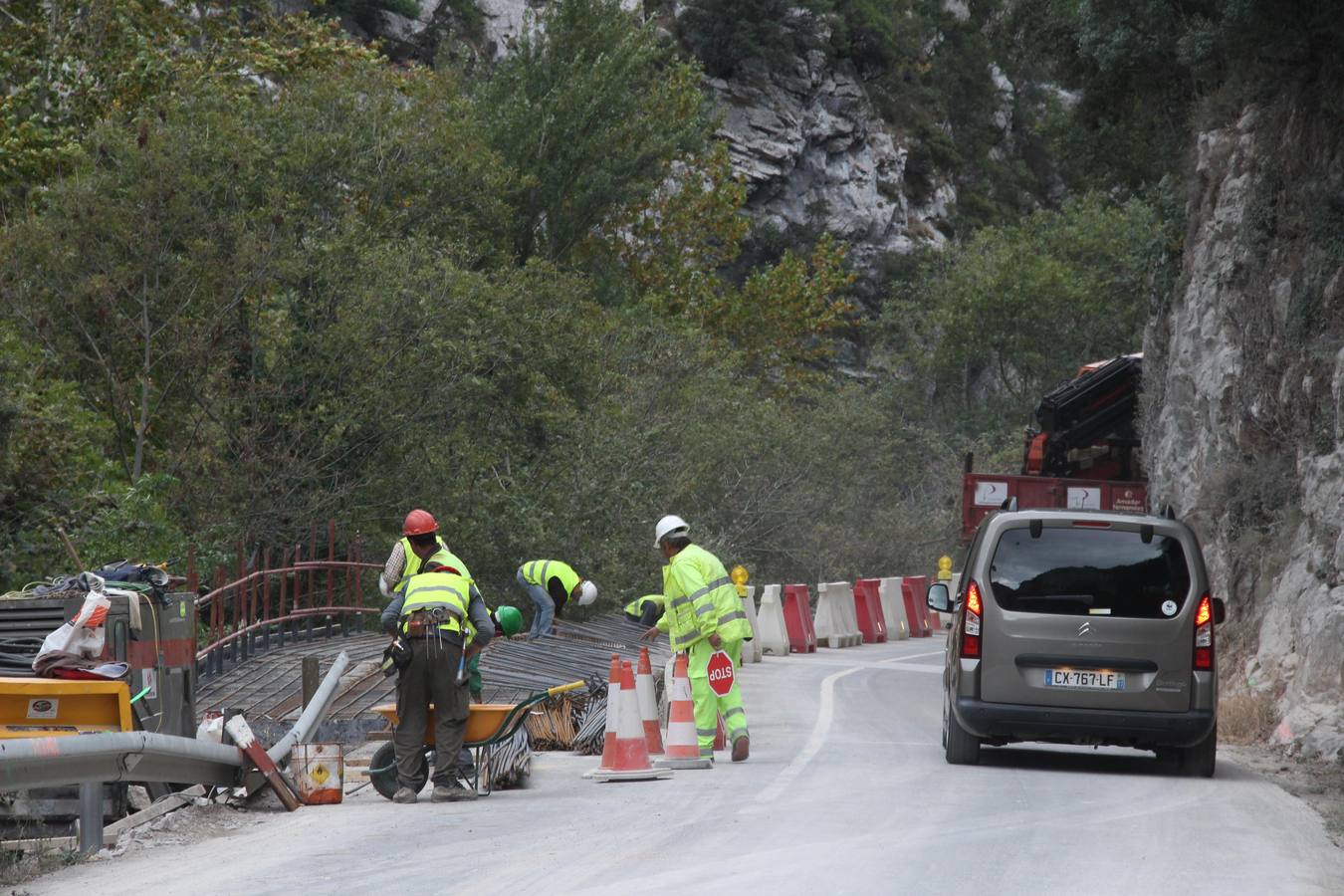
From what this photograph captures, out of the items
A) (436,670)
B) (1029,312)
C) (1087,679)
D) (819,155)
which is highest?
(819,155)

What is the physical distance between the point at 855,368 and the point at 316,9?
23.0m

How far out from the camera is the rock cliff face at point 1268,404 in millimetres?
15352

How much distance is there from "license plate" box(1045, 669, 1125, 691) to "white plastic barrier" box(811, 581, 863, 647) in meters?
13.9

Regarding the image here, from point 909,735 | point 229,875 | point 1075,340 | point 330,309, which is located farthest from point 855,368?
point 229,875

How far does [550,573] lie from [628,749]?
5.09 meters

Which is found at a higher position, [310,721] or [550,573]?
[550,573]

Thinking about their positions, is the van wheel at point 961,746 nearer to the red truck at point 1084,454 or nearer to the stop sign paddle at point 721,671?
the stop sign paddle at point 721,671

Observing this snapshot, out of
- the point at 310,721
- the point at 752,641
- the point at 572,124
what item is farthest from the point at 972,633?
the point at 572,124

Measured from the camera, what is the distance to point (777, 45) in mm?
65562

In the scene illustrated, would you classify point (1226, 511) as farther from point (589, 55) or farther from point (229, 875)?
point (589, 55)

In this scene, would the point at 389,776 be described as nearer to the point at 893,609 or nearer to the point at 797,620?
the point at 797,620

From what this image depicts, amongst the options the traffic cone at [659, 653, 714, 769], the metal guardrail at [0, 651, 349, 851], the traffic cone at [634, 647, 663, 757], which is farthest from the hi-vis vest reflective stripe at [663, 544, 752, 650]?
the metal guardrail at [0, 651, 349, 851]

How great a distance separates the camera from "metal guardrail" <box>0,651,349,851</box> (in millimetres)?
7551

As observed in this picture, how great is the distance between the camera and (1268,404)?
2002 centimetres
